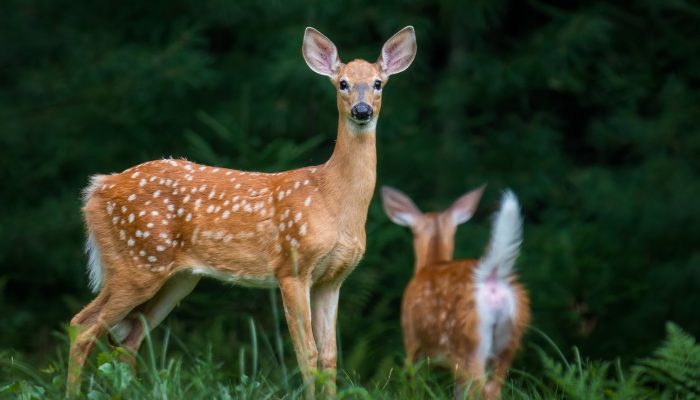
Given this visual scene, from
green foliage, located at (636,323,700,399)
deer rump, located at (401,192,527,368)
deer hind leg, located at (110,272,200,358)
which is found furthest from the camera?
deer rump, located at (401,192,527,368)

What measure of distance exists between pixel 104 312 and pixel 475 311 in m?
1.99

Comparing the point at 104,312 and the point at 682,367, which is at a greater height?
the point at 682,367

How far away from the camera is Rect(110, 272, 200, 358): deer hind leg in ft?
19.5

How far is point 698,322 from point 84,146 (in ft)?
18.2

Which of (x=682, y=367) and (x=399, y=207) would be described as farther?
(x=399, y=207)

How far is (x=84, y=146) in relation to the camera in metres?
10.8

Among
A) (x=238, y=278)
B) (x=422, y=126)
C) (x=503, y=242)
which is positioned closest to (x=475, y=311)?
(x=503, y=242)

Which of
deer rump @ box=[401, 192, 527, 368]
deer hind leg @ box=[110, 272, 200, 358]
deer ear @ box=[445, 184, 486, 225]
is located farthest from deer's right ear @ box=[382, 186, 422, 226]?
deer hind leg @ box=[110, 272, 200, 358]

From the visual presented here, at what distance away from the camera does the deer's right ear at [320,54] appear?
5.97 meters

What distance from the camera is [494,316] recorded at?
20.9 feet

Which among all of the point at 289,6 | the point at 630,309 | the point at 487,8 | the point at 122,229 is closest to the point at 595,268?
the point at 630,309

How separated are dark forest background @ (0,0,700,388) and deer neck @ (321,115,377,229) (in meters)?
3.87

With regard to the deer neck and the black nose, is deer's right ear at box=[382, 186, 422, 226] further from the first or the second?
the black nose

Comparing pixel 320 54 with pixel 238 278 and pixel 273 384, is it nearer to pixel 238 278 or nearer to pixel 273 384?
pixel 238 278
